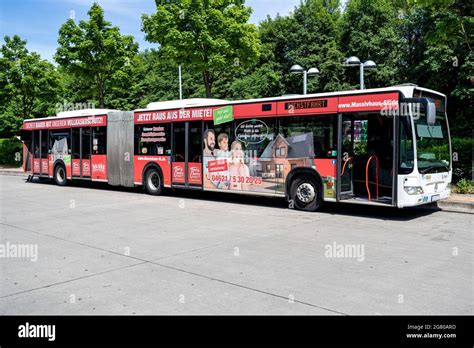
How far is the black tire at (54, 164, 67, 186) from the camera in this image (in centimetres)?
2072

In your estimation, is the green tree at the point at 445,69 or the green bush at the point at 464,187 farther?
the green tree at the point at 445,69

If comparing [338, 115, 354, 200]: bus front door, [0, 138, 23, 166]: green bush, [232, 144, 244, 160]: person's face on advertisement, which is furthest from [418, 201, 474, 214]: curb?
[0, 138, 23, 166]: green bush

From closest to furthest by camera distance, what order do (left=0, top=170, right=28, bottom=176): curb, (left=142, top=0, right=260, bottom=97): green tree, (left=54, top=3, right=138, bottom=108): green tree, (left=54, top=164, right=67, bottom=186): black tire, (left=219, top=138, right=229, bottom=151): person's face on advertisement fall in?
(left=219, top=138, right=229, bottom=151): person's face on advertisement < (left=54, top=164, right=67, bottom=186): black tire < (left=142, top=0, right=260, bottom=97): green tree < (left=54, top=3, right=138, bottom=108): green tree < (left=0, top=170, right=28, bottom=176): curb

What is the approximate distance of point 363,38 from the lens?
3591 cm

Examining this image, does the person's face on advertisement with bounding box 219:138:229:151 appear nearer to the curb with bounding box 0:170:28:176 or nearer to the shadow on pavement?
the shadow on pavement

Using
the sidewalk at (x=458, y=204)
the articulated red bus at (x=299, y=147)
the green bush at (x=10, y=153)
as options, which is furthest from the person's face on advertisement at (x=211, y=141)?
the green bush at (x=10, y=153)

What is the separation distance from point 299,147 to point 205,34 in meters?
11.5

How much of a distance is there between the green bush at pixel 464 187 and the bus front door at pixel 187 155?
7880 mm

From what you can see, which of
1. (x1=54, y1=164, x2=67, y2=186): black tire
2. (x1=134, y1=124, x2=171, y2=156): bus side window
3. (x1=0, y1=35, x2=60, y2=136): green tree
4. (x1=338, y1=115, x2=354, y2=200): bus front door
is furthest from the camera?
(x1=0, y1=35, x2=60, y2=136): green tree

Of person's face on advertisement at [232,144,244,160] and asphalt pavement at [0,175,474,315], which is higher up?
person's face on advertisement at [232,144,244,160]

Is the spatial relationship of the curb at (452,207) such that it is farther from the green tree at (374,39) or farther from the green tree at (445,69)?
the green tree at (374,39)

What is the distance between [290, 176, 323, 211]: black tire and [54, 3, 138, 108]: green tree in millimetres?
17814

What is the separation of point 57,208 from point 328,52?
28.9m

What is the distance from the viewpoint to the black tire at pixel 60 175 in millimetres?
20719
